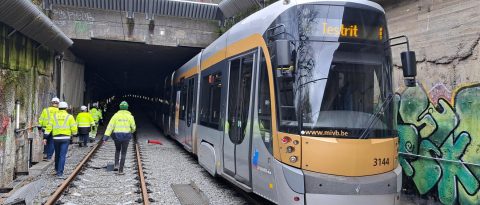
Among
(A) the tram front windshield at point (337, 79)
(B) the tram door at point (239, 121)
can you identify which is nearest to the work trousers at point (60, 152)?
(B) the tram door at point (239, 121)

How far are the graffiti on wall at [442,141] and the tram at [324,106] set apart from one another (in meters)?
1.31

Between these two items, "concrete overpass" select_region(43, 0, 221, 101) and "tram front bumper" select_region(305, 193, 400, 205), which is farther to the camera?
"concrete overpass" select_region(43, 0, 221, 101)

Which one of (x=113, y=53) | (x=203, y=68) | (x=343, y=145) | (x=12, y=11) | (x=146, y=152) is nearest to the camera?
(x=343, y=145)

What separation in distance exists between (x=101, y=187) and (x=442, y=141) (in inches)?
251

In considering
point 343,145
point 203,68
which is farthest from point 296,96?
point 203,68

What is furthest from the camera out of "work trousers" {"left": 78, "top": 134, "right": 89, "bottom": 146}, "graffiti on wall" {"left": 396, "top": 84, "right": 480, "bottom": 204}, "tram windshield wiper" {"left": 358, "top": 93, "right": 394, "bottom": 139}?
"work trousers" {"left": 78, "top": 134, "right": 89, "bottom": 146}

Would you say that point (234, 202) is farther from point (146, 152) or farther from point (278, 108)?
point (146, 152)

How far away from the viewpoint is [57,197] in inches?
305

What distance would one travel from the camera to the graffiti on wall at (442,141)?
22.0 ft

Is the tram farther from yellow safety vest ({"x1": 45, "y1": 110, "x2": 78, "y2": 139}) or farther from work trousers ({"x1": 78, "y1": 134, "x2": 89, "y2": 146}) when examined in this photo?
work trousers ({"x1": 78, "y1": 134, "x2": 89, "y2": 146})

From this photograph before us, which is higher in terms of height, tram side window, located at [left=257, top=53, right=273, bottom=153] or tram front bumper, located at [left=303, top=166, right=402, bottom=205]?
tram side window, located at [left=257, top=53, right=273, bottom=153]

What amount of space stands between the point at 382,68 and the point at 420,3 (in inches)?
95.8

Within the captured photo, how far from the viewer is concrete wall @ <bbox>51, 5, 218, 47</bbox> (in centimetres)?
1880

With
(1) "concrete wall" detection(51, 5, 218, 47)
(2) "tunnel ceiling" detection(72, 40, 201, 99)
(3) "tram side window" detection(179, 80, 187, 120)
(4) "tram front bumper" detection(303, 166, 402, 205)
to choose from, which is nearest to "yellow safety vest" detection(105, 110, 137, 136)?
(3) "tram side window" detection(179, 80, 187, 120)
